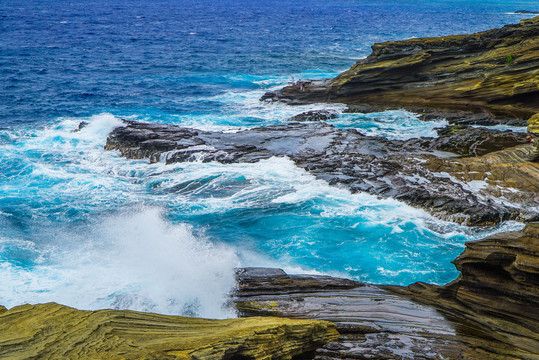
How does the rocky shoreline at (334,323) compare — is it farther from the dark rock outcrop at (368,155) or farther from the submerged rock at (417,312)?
the dark rock outcrop at (368,155)

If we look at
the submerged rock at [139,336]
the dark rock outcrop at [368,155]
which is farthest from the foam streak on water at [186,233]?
the submerged rock at [139,336]

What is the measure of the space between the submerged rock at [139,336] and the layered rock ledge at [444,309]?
3.79 ft

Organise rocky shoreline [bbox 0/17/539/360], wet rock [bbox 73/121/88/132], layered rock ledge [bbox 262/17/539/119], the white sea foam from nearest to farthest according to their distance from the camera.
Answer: rocky shoreline [bbox 0/17/539/360]
the white sea foam
layered rock ledge [bbox 262/17/539/119]
wet rock [bbox 73/121/88/132]

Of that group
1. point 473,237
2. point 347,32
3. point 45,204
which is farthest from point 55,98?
point 347,32

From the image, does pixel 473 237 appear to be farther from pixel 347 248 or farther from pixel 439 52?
pixel 439 52

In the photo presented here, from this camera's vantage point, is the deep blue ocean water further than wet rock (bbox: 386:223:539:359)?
Yes

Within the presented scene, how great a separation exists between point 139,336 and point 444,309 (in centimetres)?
675

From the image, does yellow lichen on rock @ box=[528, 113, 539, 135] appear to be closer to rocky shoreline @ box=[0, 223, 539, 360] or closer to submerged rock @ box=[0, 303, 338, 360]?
rocky shoreline @ box=[0, 223, 539, 360]

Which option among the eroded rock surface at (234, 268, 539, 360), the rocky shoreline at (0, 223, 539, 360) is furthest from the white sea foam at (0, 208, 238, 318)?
the rocky shoreline at (0, 223, 539, 360)

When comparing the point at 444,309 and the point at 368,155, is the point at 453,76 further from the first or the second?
the point at 444,309

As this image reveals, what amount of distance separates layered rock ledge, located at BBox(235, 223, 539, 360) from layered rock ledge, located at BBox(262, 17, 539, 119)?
20558 millimetres

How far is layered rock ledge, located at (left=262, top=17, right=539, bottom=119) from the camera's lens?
1094 inches

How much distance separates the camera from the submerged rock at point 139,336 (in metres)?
6.52

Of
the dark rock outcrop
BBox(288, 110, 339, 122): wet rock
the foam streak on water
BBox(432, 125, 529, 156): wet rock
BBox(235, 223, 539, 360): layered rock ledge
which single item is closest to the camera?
BBox(235, 223, 539, 360): layered rock ledge
